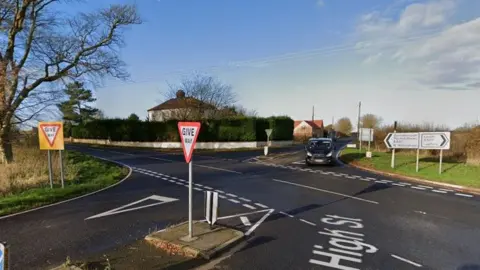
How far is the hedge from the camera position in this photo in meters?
36.8

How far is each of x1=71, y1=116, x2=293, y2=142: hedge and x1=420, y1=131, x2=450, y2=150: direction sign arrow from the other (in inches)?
864

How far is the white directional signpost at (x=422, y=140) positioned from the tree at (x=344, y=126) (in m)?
89.5

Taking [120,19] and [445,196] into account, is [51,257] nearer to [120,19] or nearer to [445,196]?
[445,196]

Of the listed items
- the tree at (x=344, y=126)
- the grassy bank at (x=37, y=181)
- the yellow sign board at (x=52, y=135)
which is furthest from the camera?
the tree at (x=344, y=126)

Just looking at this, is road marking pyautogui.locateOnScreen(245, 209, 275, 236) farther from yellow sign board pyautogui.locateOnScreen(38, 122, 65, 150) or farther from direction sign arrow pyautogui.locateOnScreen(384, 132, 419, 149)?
direction sign arrow pyautogui.locateOnScreen(384, 132, 419, 149)

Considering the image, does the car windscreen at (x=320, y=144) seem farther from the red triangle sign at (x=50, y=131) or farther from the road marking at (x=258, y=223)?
the red triangle sign at (x=50, y=131)

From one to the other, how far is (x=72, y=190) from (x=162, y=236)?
6775mm

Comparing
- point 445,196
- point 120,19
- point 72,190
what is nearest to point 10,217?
point 72,190

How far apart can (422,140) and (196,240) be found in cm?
1568

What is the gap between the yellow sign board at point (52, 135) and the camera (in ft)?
35.9

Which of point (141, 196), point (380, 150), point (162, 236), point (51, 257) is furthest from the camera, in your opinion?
point (380, 150)

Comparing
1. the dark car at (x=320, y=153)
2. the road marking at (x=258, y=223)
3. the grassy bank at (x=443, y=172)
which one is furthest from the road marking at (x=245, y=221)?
the dark car at (x=320, y=153)

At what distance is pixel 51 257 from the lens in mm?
5105

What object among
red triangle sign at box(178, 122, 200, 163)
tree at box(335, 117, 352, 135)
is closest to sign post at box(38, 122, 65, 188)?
red triangle sign at box(178, 122, 200, 163)
